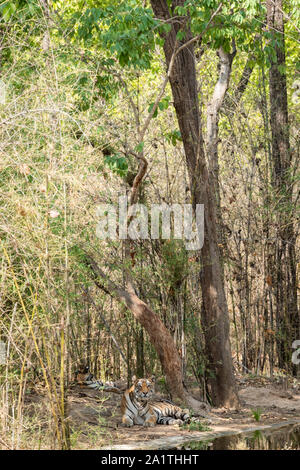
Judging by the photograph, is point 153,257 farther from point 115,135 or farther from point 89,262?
point 115,135

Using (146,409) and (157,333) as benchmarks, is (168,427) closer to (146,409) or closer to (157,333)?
(146,409)

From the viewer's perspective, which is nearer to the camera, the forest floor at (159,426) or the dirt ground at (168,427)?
the forest floor at (159,426)

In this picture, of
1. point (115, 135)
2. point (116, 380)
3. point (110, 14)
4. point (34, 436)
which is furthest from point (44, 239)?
point (116, 380)

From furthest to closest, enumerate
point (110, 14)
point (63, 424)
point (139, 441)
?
point (110, 14)
point (139, 441)
point (63, 424)

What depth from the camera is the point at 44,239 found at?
14.6 ft

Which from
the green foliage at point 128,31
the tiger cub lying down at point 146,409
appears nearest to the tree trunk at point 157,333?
the tiger cub lying down at point 146,409

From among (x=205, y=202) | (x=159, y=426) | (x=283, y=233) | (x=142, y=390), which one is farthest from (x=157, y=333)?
(x=283, y=233)

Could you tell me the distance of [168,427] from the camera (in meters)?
6.56

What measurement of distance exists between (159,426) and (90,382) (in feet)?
5.06

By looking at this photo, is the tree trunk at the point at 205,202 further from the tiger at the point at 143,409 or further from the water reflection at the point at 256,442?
the water reflection at the point at 256,442

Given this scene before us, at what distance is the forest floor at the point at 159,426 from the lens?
228 inches

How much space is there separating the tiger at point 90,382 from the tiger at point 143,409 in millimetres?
1243

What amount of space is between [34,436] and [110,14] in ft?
13.9

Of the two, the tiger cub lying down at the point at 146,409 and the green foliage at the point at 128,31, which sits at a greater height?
the green foliage at the point at 128,31
